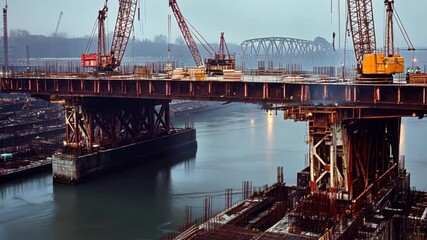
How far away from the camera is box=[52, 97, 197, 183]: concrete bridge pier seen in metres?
40.6

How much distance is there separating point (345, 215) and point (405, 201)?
6977 mm

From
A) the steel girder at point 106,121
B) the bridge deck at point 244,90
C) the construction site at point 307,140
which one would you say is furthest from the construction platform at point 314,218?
the steel girder at point 106,121

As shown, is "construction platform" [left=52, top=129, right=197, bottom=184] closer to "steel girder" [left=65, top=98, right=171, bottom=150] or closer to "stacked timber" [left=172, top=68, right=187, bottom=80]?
"steel girder" [left=65, top=98, right=171, bottom=150]

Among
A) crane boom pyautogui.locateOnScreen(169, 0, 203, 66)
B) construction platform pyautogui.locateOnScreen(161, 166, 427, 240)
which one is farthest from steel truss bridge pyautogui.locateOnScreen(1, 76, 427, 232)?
crane boom pyautogui.locateOnScreen(169, 0, 203, 66)

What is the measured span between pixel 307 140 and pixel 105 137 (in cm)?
2325

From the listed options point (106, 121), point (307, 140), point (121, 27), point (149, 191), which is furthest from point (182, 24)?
point (307, 140)

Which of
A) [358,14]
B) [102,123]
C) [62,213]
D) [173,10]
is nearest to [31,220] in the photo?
[62,213]

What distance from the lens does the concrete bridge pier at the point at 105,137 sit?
40.6m

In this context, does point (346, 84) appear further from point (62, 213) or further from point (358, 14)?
point (62, 213)

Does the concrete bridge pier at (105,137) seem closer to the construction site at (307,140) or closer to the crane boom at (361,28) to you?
the construction site at (307,140)

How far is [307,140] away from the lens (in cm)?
2655

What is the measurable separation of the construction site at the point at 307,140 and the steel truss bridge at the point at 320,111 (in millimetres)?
58

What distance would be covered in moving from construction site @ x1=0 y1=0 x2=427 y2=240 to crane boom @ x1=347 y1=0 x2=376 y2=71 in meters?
0.07

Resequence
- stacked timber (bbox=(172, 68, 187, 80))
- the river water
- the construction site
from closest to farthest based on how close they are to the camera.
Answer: the construction site < the river water < stacked timber (bbox=(172, 68, 187, 80))
